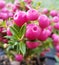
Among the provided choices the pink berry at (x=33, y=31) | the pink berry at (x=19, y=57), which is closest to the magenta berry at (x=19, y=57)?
the pink berry at (x=19, y=57)

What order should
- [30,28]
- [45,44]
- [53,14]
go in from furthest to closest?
[53,14] → [45,44] → [30,28]

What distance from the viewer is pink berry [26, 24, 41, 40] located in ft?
1.46

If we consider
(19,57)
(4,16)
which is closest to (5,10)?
(4,16)

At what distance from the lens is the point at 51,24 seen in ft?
1.92

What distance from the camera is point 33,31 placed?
444 millimetres

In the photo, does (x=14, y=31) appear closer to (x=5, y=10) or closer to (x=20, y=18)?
(x=20, y=18)

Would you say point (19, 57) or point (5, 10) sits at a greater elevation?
point (5, 10)

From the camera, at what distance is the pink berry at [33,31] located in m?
0.45

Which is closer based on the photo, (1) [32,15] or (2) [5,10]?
(1) [32,15]

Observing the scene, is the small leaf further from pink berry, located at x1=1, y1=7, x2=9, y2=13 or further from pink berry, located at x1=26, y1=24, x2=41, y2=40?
pink berry, located at x1=1, y1=7, x2=9, y2=13

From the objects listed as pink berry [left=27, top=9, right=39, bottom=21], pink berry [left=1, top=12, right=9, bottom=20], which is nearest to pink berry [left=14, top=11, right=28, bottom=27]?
pink berry [left=27, top=9, right=39, bottom=21]

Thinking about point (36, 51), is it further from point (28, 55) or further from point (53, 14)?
point (53, 14)

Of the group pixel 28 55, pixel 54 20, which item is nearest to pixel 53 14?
pixel 54 20

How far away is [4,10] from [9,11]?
17 millimetres
